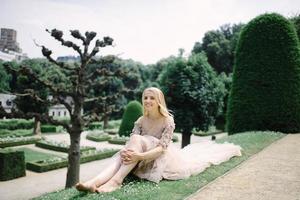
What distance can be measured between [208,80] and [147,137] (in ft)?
59.4

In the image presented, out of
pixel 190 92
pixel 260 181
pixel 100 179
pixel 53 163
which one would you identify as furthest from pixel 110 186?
Answer: pixel 190 92

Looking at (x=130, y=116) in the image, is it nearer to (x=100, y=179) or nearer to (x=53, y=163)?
(x=53, y=163)

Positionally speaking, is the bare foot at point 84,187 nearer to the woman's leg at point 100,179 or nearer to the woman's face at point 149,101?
the woman's leg at point 100,179

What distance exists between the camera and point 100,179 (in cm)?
534

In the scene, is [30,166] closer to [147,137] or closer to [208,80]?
[208,80]

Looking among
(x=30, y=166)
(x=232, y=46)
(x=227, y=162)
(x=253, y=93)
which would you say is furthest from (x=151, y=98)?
(x=232, y=46)

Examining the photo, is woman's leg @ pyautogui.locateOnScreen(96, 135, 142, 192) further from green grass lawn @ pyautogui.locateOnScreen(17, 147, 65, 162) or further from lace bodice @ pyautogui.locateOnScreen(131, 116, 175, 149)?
green grass lawn @ pyautogui.locateOnScreen(17, 147, 65, 162)

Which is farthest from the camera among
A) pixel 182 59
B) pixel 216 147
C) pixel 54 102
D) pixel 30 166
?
pixel 182 59

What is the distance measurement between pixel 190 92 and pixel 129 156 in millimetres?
16997

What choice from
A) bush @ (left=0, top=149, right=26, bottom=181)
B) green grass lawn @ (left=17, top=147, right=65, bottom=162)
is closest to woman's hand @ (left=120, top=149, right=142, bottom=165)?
bush @ (left=0, top=149, right=26, bottom=181)

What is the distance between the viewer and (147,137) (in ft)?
19.8

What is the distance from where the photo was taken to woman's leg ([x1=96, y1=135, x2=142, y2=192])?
5.30 metres

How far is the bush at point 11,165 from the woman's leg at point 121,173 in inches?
487

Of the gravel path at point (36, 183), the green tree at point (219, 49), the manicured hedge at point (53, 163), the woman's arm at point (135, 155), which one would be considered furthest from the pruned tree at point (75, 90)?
the green tree at point (219, 49)
